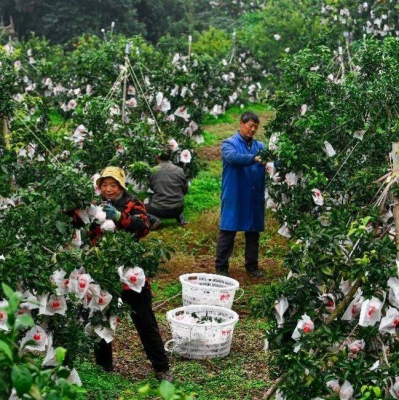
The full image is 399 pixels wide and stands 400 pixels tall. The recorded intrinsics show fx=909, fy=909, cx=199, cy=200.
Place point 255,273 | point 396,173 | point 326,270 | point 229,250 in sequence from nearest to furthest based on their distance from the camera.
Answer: point 326,270 < point 396,173 < point 229,250 < point 255,273

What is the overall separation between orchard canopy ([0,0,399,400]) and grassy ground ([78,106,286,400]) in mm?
18

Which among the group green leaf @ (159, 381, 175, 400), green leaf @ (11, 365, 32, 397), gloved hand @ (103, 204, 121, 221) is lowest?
gloved hand @ (103, 204, 121, 221)

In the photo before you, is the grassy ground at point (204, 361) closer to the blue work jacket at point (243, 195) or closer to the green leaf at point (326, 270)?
the blue work jacket at point (243, 195)

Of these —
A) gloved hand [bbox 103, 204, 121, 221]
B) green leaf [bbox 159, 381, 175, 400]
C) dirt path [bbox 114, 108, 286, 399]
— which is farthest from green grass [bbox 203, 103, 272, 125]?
green leaf [bbox 159, 381, 175, 400]

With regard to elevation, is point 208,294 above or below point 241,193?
below

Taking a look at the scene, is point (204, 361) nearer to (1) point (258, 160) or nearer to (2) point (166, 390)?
(1) point (258, 160)

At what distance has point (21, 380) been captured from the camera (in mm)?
2260

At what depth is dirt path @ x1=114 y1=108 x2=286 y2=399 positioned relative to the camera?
592cm

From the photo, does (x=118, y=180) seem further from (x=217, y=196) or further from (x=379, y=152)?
(x=217, y=196)

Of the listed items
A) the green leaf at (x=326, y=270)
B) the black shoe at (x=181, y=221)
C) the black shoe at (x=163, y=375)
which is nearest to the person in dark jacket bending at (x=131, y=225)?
the black shoe at (x=163, y=375)

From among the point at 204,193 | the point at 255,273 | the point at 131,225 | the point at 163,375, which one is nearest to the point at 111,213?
the point at 131,225

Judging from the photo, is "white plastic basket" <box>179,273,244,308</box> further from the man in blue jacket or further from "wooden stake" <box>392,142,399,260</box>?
"wooden stake" <box>392,142,399,260</box>

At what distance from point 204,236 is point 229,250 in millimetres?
1702

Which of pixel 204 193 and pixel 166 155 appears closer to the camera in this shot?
pixel 166 155
